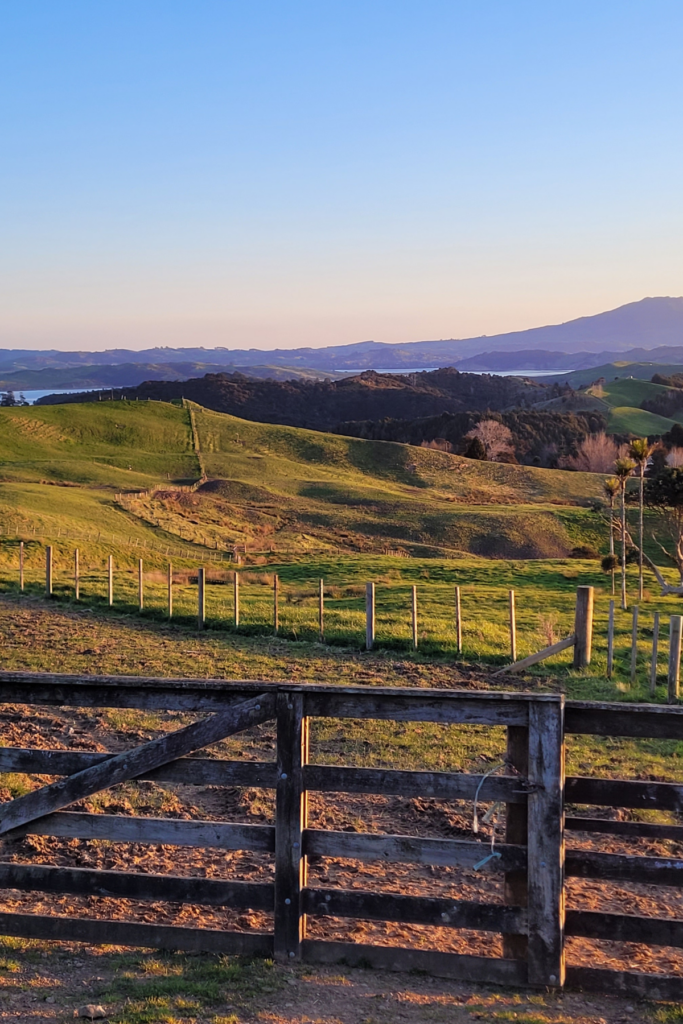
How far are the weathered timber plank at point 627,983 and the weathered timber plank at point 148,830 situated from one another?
199 cm

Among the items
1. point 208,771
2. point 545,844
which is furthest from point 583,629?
point 208,771

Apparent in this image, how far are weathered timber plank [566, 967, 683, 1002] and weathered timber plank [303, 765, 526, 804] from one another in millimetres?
1066

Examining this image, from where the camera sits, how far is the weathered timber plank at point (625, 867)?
5.55m

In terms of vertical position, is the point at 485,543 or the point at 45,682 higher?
the point at 45,682

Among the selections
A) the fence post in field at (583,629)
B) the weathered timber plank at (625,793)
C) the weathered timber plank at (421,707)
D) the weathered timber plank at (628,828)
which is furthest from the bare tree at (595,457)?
the weathered timber plank at (421,707)

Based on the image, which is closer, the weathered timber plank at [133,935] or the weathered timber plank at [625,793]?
the weathered timber plank at [625,793]

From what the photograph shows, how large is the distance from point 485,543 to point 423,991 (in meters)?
56.1

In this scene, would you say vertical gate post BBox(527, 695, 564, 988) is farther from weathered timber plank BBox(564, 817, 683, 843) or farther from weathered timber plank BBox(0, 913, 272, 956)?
weathered timber plank BBox(0, 913, 272, 956)

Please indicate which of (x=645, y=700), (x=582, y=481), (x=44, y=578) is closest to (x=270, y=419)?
(x=582, y=481)

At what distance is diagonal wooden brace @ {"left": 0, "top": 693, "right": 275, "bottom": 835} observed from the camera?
19.1 feet

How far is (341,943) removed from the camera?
586 cm

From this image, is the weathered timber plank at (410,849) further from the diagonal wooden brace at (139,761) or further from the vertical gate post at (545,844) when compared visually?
the diagonal wooden brace at (139,761)

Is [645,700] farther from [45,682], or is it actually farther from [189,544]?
[189,544]

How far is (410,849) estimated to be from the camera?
5773 mm
